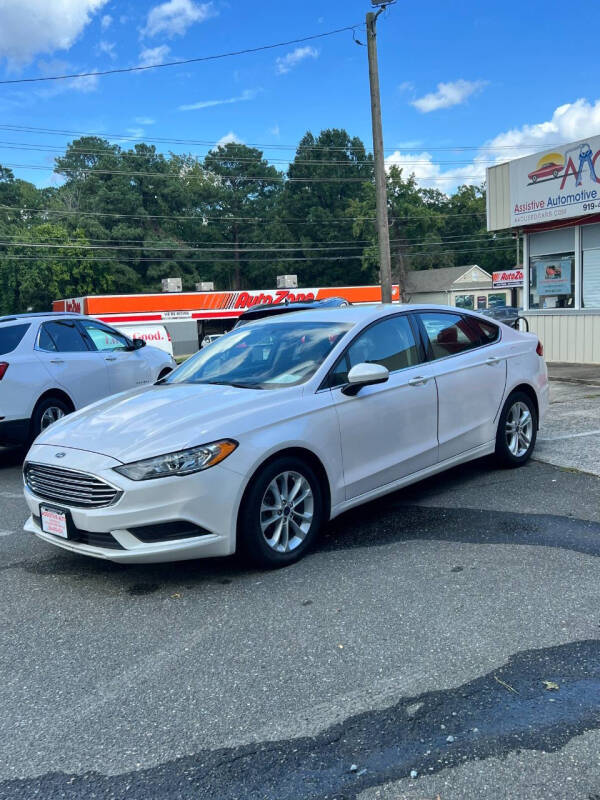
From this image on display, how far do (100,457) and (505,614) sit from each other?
7.91 feet

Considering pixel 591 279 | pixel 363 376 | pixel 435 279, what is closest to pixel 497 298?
pixel 435 279

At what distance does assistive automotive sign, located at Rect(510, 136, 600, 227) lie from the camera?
1277 centimetres

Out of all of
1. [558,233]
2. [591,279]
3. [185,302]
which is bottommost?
[591,279]

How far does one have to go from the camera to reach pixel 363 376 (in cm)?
476

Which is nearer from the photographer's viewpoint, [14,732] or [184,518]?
[14,732]

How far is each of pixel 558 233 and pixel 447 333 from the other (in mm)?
9414

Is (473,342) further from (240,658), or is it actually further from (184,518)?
(240,658)

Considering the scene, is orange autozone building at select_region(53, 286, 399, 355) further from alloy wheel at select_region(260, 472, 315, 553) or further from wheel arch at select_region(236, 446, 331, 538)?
alloy wheel at select_region(260, 472, 315, 553)

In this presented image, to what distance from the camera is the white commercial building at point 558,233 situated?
1309 centimetres

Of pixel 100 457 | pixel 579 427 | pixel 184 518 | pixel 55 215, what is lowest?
pixel 579 427

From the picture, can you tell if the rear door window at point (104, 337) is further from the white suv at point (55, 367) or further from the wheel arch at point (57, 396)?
the wheel arch at point (57, 396)

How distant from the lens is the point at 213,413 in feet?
14.2

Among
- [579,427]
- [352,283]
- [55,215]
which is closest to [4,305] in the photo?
[55,215]

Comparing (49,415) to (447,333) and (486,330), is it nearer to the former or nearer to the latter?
(447,333)
